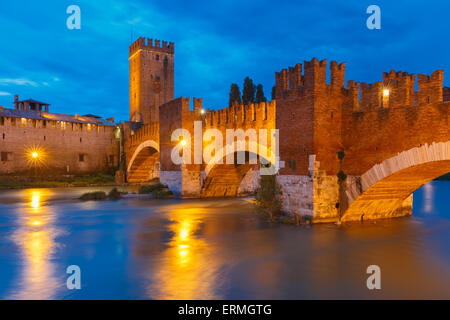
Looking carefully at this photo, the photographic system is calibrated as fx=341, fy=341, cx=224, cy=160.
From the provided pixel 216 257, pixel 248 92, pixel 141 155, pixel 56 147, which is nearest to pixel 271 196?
pixel 216 257

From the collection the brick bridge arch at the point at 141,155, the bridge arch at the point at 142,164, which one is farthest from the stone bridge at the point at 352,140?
the bridge arch at the point at 142,164

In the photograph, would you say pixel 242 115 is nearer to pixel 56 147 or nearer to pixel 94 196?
pixel 94 196

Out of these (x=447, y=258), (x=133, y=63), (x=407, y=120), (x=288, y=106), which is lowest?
(x=447, y=258)

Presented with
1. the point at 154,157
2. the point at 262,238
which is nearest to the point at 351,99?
the point at 262,238

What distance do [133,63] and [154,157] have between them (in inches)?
995

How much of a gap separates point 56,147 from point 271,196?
3514cm

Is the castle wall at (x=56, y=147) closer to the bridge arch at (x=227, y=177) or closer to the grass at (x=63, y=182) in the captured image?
the grass at (x=63, y=182)

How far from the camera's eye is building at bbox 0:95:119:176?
3880cm

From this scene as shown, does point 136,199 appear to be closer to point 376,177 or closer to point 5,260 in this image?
point 5,260

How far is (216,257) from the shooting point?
10156 mm

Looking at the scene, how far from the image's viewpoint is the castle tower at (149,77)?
55688 mm

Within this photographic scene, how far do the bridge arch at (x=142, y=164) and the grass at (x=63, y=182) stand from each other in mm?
2715
